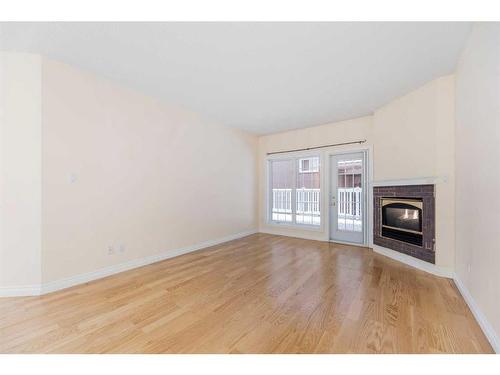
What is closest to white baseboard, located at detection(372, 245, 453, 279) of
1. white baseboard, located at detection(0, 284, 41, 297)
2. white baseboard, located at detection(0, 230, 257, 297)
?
white baseboard, located at detection(0, 230, 257, 297)

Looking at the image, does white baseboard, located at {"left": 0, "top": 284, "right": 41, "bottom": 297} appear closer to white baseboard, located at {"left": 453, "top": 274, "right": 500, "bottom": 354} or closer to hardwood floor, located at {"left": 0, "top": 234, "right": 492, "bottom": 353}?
hardwood floor, located at {"left": 0, "top": 234, "right": 492, "bottom": 353}

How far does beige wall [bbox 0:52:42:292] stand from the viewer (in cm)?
227

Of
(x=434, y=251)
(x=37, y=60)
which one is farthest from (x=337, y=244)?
(x=37, y=60)

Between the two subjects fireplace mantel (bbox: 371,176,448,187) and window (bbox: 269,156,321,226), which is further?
window (bbox: 269,156,321,226)

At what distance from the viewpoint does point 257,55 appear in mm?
2316

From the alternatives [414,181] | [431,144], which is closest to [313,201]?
[414,181]

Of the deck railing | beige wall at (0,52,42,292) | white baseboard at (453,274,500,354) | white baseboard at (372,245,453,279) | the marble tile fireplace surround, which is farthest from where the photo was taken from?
the deck railing

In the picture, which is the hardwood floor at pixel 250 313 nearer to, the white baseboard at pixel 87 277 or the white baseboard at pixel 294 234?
the white baseboard at pixel 87 277

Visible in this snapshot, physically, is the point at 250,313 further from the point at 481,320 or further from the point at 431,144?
the point at 431,144

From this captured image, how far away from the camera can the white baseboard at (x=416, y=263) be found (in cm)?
281

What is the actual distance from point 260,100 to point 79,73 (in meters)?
2.46

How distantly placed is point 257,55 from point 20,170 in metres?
2.86

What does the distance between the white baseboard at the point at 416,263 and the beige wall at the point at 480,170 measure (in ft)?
1.08

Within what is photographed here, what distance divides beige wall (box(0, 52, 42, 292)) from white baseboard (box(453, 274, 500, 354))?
4.16 meters
